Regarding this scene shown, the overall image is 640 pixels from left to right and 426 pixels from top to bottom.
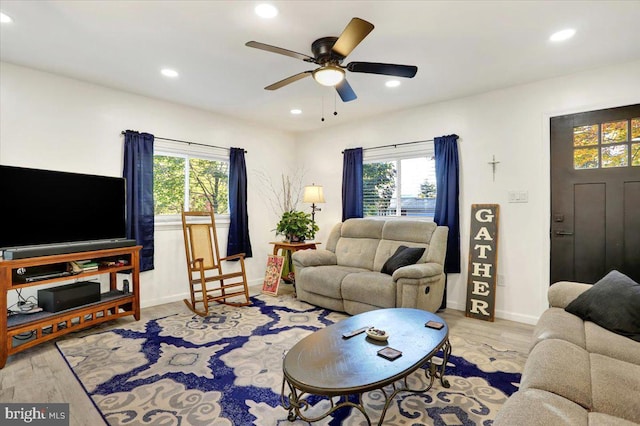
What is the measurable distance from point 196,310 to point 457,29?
3782mm

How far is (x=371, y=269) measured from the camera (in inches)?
160

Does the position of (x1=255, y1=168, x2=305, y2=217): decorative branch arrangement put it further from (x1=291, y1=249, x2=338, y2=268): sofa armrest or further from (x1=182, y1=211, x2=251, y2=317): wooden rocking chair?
(x1=291, y1=249, x2=338, y2=268): sofa armrest

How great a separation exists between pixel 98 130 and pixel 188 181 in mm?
1199

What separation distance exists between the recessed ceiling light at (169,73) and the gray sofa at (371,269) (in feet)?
8.11

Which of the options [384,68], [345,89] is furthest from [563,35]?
[345,89]

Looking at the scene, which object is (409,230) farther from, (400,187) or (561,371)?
(561,371)

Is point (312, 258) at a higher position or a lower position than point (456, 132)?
lower

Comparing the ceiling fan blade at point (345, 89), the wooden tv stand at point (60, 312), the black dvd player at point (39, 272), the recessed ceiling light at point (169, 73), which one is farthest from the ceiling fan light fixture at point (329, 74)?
the black dvd player at point (39, 272)

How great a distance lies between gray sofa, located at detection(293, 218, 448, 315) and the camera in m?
3.18

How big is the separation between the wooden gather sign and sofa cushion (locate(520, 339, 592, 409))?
189cm

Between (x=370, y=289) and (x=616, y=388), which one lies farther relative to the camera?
(x=370, y=289)

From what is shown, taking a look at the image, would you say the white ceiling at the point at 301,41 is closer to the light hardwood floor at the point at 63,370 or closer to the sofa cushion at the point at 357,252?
the sofa cushion at the point at 357,252

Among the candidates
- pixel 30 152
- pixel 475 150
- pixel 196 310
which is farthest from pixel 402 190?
pixel 30 152

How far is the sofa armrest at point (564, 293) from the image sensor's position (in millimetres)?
2365
